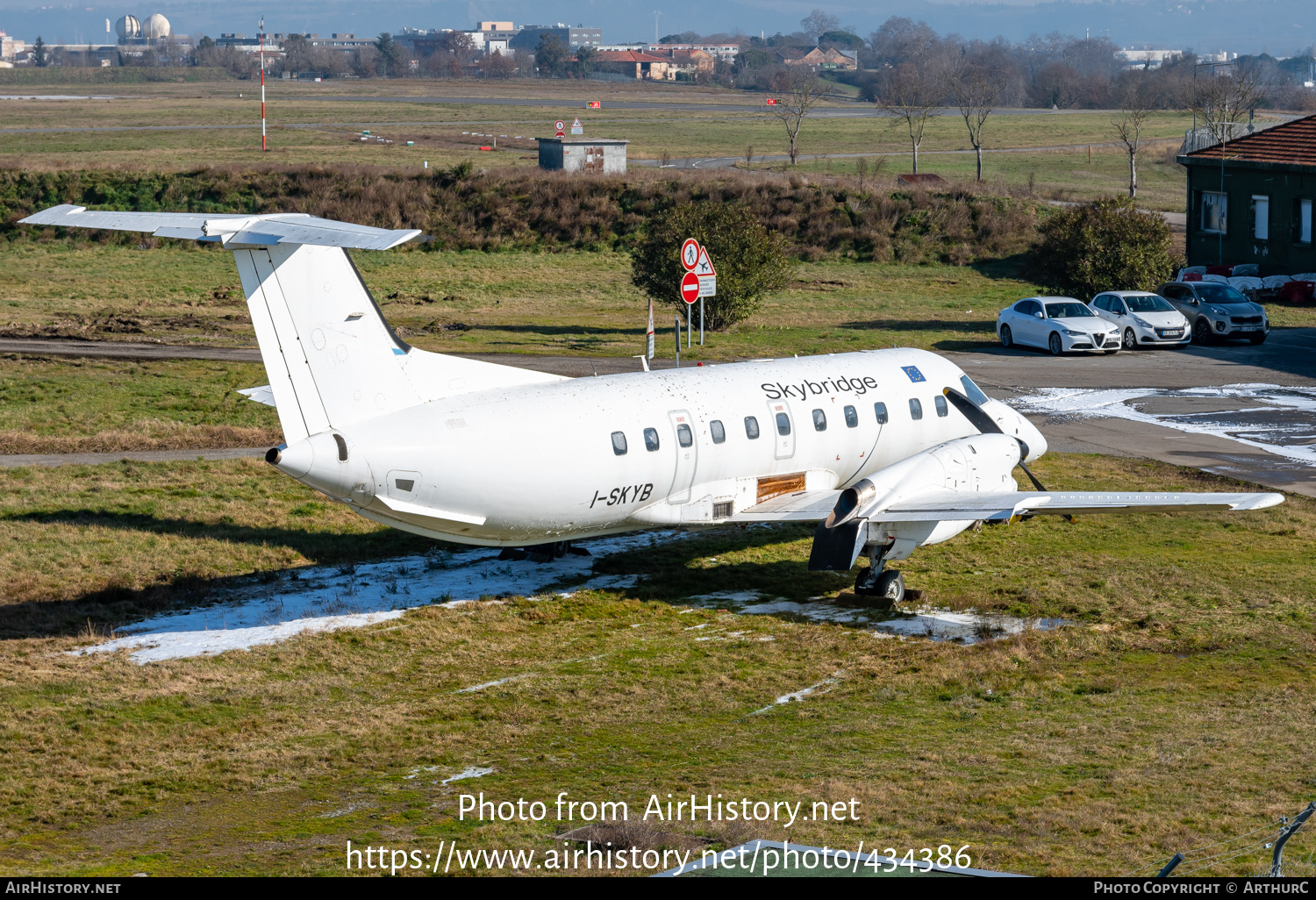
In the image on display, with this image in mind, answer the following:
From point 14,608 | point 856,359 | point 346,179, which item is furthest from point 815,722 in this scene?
point 346,179

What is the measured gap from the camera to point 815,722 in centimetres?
1464

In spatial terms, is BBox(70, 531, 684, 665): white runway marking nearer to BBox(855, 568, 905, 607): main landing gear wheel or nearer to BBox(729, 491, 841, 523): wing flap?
BBox(729, 491, 841, 523): wing flap

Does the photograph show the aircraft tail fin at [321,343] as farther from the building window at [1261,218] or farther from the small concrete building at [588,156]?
the small concrete building at [588,156]

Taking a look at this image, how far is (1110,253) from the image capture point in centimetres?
4722

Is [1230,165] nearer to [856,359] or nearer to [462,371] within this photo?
[856,359]

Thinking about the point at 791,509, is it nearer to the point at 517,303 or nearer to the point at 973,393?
the point at 973,393

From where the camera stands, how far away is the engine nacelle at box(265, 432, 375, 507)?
629 inches

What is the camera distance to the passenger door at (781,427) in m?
20.3

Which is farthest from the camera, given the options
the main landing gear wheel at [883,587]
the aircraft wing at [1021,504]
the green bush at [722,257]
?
the green bush at [722,257]

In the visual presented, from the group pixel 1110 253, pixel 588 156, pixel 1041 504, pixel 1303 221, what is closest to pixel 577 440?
pixel 1041 504

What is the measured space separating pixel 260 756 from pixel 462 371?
6.05m

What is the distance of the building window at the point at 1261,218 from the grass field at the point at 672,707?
3374cm

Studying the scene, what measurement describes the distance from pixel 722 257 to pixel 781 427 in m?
24.6

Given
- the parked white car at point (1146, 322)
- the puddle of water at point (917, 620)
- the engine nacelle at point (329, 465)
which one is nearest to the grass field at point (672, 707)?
the puddle of water at point (917, 620)
